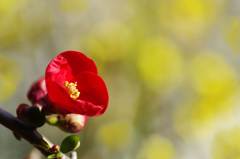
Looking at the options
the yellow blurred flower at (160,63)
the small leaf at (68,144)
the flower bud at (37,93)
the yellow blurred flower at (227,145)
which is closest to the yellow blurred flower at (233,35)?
the yellow blurred flower at (160,63)

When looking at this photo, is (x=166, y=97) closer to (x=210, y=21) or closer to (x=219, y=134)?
(x=219, y=134)

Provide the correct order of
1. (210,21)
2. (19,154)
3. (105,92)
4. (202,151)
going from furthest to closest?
(210,21) < (202,151) < (19,154) < (105,92)

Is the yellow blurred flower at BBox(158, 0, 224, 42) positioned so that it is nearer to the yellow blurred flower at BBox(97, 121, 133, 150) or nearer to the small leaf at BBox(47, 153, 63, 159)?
the yellow blurred flower at BBox(97, 121, 133, 150)

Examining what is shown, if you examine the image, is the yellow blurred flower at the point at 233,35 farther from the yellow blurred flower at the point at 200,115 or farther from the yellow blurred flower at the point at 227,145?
the yellow blurred flower at the point at 227,145

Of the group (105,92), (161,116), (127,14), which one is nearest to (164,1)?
(127,14)

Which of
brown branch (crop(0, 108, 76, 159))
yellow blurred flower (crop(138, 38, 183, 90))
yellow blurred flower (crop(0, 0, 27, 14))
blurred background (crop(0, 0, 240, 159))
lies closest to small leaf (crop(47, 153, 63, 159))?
brown branch (crop(0, 108, 76, 159))

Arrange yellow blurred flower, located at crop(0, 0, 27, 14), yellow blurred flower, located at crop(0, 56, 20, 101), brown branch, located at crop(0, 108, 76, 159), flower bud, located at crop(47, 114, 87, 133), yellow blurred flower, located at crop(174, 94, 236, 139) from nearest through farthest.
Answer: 1. brown branch, located at crop(0, 108, 76, 159)
2. flower bud, located at crop(47, 114, 87, 133)
3. yellow blurred flower, located at crop(0, 56, 20, 101)
4. yellow blurred flower, located at crop(174, 94, 236, 139)
5. yellow blurred flower, located at crop(0, 0, 27, 14)
